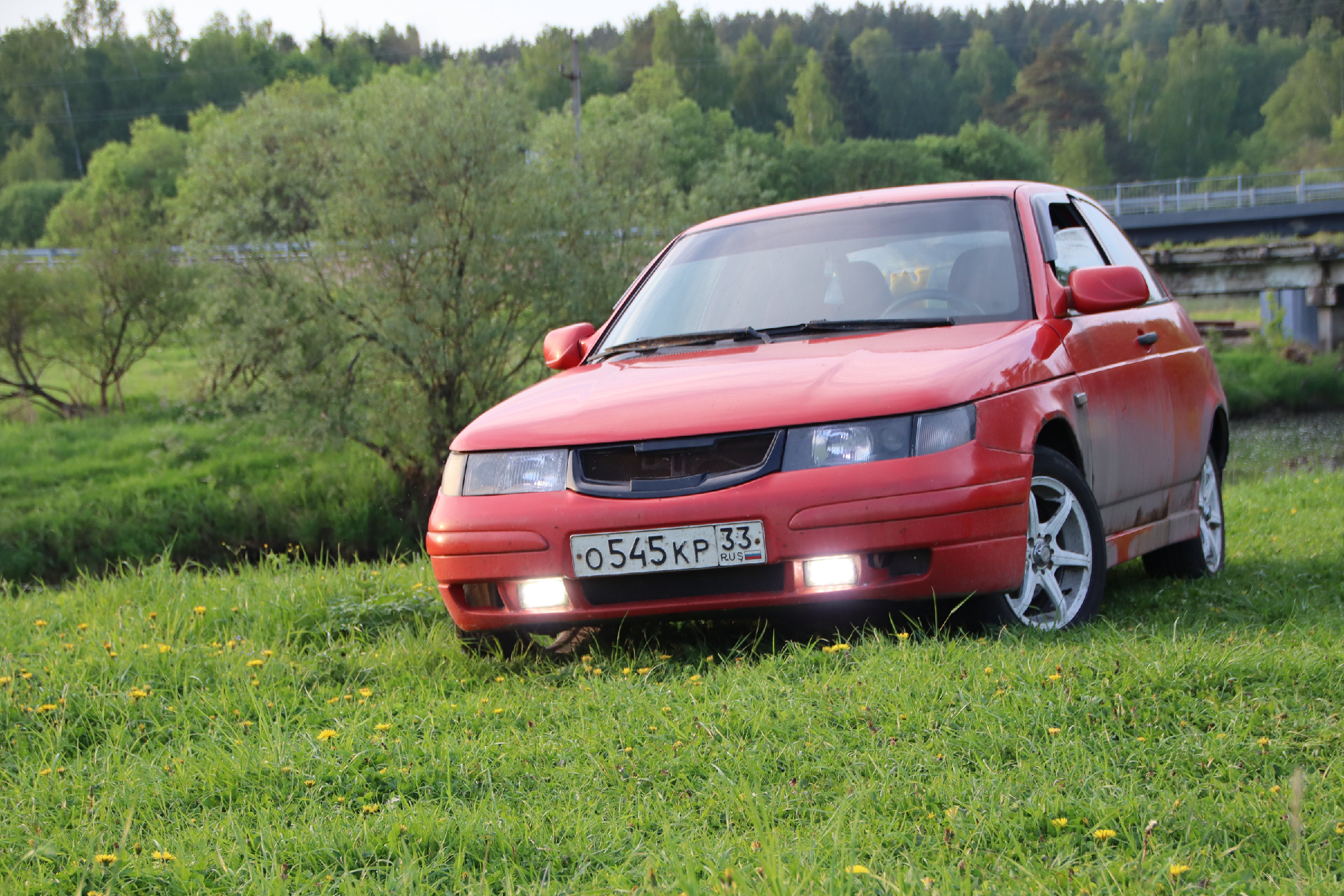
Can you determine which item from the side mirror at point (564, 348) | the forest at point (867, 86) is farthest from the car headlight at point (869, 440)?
the forest at point (867, 86)

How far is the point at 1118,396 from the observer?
4.87m

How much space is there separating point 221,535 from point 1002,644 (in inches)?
685

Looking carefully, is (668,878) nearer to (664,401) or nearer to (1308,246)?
(664,401)

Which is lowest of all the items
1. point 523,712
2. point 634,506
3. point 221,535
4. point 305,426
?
point 221,535

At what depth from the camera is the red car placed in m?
3.79

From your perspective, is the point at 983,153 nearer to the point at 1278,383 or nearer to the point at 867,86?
the point at 867,86

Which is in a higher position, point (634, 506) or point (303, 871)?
point (634, 506)

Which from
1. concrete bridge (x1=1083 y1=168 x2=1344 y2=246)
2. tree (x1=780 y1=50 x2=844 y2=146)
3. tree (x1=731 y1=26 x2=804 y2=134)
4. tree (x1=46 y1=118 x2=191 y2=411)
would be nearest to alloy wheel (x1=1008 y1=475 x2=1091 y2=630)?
tree (x1=46 y1=118 x2=191 y2=411)

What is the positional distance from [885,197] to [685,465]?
1.85 meters

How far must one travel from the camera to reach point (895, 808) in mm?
2684

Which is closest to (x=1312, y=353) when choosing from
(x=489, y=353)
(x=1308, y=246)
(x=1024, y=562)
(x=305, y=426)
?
(x=1308, y=246)

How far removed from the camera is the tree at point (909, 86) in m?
124

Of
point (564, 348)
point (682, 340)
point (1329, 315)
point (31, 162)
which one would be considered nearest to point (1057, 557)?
point (682, 340)

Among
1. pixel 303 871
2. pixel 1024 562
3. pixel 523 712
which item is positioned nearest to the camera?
A: pixel 303 871
